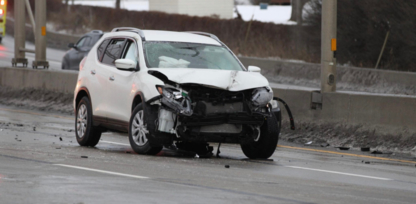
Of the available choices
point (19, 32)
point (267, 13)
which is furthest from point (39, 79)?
point (267, 13)

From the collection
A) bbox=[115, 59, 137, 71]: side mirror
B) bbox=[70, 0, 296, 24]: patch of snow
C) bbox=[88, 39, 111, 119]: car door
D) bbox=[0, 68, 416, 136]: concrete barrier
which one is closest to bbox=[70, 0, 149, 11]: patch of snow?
bbox=[70, 0, 296, 24]: patch of snow

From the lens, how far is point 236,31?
1852 inches

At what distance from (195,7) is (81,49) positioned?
30481 mm

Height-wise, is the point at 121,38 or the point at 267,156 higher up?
the point at 121,38

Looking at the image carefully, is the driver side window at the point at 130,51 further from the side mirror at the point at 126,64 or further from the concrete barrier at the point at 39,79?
the concrete barrier at the point at 39,79

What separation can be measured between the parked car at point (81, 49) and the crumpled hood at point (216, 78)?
18.8 metres

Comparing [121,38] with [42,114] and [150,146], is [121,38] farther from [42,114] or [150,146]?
[42,114]

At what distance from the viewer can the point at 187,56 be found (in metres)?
11.7

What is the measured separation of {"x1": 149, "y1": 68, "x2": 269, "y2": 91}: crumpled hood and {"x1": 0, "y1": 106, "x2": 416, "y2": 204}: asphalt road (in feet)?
3.30

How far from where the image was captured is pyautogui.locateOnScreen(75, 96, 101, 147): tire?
12.5 metres

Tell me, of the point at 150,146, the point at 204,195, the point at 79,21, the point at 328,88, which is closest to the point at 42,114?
the point at 328,88

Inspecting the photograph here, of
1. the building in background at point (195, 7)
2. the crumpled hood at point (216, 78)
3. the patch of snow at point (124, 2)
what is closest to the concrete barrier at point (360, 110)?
the crumpled hood at point (216, 78)

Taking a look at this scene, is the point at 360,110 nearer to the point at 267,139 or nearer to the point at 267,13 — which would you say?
the point at 267,139

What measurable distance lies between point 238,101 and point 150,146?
4.26ft
